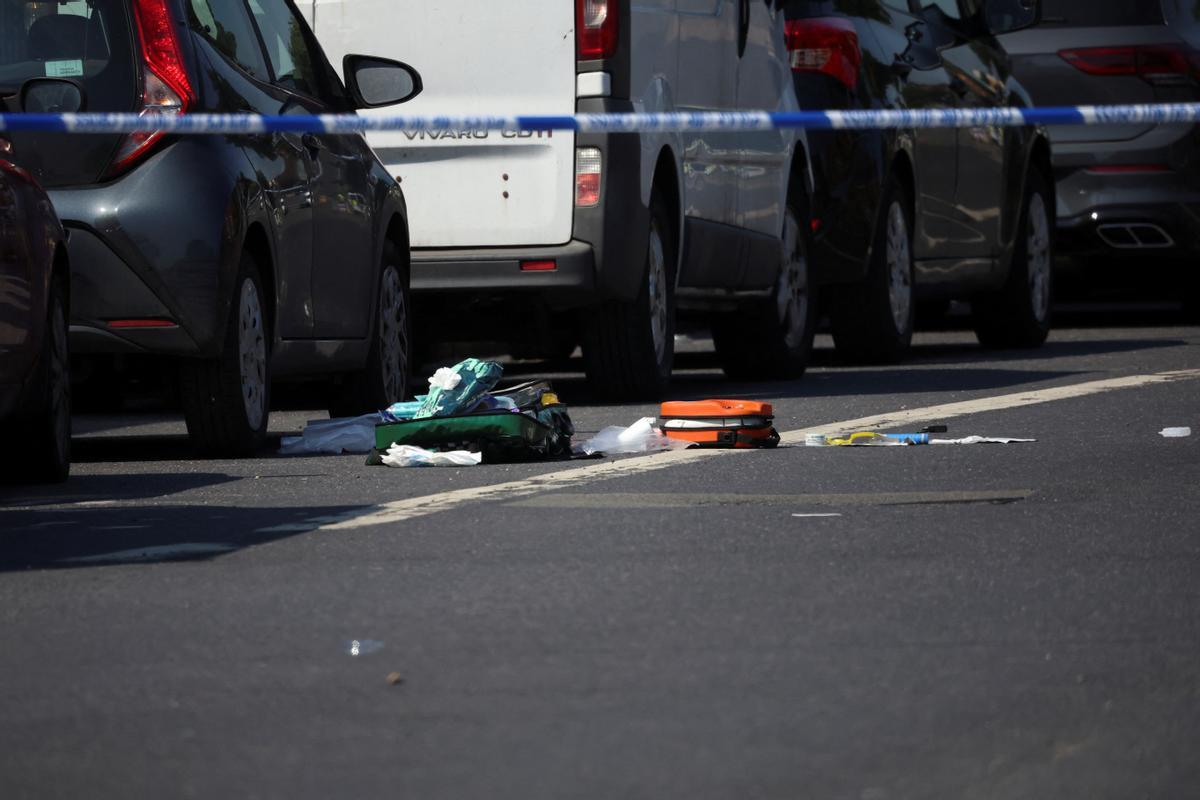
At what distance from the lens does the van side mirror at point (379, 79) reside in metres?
10.3

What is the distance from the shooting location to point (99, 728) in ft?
13.8

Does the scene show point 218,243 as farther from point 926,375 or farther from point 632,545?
point 926,375

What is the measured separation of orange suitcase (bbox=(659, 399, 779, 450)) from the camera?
9.06m

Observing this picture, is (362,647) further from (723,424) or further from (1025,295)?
(1025,295)

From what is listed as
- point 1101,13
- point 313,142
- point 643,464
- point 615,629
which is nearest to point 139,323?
point 313,142

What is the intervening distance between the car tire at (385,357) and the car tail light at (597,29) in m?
1.10

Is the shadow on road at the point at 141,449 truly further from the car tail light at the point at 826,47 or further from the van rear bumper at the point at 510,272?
the car tail light at the point at 826,47

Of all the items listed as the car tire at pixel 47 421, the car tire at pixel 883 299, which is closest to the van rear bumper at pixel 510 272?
the car tire at pixel 47 421

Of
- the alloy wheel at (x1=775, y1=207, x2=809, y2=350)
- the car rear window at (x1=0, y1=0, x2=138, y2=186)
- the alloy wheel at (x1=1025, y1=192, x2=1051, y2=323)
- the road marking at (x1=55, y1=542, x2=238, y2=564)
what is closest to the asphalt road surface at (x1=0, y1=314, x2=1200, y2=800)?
the road marking at (x1=55, y1=542, x2=238, y2=564)

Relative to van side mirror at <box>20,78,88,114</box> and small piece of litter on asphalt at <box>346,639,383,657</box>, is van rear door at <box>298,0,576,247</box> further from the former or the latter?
small piece of litter on asphalt at <box>346,639,383,657</box>

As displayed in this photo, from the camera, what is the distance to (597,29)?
10.8 m

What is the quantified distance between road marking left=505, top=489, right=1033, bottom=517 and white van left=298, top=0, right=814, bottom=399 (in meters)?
3.59

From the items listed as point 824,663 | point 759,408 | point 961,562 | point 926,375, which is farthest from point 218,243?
point 926,375

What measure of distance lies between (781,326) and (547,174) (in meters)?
2.82
